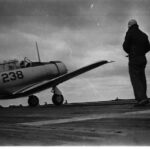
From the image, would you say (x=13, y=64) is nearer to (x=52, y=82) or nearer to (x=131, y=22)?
(x=52, y=82)

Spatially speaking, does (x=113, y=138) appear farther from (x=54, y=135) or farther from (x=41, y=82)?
(x=41, y=82)

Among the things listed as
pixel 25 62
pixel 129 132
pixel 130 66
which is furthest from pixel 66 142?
pixel 25 62

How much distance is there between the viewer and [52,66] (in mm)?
13703

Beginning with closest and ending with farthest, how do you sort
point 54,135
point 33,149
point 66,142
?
point 33,149 → point 66,142 → point 54,135

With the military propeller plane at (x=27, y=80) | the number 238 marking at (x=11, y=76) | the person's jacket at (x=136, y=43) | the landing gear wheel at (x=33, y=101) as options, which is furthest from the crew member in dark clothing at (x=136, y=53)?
the landing gear wheel at (x=33, y=101)

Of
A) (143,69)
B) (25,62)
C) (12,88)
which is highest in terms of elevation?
(25,62)

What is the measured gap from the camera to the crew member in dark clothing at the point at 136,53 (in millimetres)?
6426

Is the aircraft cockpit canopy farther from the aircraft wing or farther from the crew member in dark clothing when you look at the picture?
the crew member in dark clothing

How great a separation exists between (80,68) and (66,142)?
383 inches

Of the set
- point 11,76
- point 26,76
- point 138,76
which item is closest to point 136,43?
point 138,76

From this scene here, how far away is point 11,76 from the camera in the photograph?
39.6 ft

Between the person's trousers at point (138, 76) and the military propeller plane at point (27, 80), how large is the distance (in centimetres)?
561

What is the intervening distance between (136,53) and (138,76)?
1.29 ft

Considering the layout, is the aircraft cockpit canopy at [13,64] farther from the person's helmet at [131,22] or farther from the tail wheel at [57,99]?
the person's helmet at [131,22]
